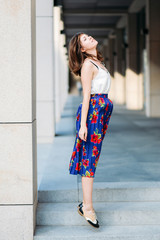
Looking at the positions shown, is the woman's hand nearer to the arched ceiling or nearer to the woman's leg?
the woman's leg

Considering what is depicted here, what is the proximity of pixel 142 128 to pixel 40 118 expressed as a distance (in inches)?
141

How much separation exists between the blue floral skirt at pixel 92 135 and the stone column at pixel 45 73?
18.3ft

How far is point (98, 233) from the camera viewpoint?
14.7 feet

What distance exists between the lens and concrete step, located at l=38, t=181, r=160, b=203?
5.11 meters

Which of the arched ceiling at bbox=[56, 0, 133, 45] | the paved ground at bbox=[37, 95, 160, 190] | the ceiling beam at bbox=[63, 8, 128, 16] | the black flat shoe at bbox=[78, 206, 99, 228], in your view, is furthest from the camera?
the ceiling beam at bbox=[63, 8, 128, 16]

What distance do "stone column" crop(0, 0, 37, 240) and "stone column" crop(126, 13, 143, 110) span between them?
18313 mm

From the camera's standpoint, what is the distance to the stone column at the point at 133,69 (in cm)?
2220

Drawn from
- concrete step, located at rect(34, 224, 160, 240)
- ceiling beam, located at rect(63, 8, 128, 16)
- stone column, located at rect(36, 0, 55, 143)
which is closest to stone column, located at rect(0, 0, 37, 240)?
concrete step, located at rect(34, 224, 160, 240)

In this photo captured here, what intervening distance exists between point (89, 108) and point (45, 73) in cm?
578

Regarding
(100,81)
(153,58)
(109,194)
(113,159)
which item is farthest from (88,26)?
(100,81)

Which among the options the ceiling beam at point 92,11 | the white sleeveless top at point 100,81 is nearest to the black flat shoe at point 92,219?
the white sleeveless top at point 100,81

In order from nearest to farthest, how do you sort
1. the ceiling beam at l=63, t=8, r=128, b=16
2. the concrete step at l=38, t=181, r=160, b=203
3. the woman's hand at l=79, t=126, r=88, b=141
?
the woman's hand at l=79, t=126, r=88, b=141
the concrete step at l=38, t=181, r=160, b=203
the ceiling beam at l=63, t=8, r=128, b=16

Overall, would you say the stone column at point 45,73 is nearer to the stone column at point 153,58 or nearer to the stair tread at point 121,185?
the stair tread at point 121,185

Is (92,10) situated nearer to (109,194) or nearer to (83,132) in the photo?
(109,194)
